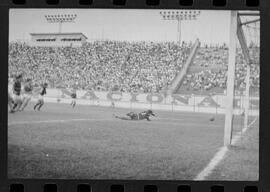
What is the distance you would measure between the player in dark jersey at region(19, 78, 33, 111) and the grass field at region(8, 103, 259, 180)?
2.6 inches

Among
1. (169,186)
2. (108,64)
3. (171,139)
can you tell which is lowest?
(169,186)

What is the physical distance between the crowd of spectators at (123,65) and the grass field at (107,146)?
29 centimetres

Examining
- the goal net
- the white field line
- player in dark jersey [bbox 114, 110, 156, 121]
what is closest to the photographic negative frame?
the white field line

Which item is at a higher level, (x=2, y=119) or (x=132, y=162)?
(x=2, y=119)

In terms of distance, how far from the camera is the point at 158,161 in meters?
5.19

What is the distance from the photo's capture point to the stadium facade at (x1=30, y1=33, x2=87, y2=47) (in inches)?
202

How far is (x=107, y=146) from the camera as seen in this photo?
17.1 feet

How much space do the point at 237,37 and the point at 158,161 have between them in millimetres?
1402

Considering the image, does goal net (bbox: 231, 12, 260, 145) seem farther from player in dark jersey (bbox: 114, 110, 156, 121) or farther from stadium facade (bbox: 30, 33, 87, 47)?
stadium facade (bbox: 30, 33, 87, 47)

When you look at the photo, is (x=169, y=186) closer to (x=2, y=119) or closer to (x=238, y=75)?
(x=238, y=75)

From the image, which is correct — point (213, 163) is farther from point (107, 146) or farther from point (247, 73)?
point (107, 146)

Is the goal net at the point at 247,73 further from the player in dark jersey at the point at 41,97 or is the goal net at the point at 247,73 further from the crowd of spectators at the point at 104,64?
the player in dark jersey at the point at 41,97

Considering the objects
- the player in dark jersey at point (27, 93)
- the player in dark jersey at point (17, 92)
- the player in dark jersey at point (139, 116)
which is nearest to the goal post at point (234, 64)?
the player in dark jersey at point (139, 116)

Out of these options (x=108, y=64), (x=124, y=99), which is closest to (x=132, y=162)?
(x=124, y=99)
